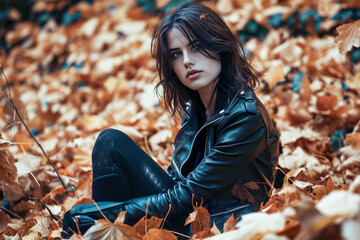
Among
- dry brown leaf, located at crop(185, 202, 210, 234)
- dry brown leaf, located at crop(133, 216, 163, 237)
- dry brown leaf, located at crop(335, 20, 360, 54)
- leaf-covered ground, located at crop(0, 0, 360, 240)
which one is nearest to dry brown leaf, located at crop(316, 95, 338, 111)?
leaf-covered ground, located at crop(0, 0, 360, 240)

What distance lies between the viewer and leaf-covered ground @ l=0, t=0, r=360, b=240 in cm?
124

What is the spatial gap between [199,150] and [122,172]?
12.9 inches

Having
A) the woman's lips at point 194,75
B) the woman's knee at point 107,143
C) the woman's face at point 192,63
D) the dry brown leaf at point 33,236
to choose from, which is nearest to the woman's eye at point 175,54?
the woman's face at point 192,63

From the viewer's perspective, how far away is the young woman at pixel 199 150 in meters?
1.40

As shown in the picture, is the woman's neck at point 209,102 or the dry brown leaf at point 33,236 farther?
the woman's neck at point 209,102

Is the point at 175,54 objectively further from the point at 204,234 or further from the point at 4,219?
the point at 4,219

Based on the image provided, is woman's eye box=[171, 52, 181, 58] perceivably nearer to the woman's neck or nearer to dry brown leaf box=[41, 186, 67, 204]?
the woman's neck

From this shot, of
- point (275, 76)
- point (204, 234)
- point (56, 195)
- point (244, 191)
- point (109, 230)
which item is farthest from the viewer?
point (275, 76)

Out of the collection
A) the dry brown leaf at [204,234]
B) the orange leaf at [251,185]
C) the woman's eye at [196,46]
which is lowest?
the dry brown leaf at [204,234]

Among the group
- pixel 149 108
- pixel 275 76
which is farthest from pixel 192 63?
pixel 149 108

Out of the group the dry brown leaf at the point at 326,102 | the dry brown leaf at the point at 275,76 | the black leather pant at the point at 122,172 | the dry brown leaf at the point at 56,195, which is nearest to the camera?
the black leather pant at the point at 122,172

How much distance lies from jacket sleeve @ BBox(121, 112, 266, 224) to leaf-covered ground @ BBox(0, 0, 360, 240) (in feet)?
0.22

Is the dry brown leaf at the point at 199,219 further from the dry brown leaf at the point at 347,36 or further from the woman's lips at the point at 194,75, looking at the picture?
the dry brown leaf at the point at 347,36

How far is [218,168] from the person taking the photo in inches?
54.6
